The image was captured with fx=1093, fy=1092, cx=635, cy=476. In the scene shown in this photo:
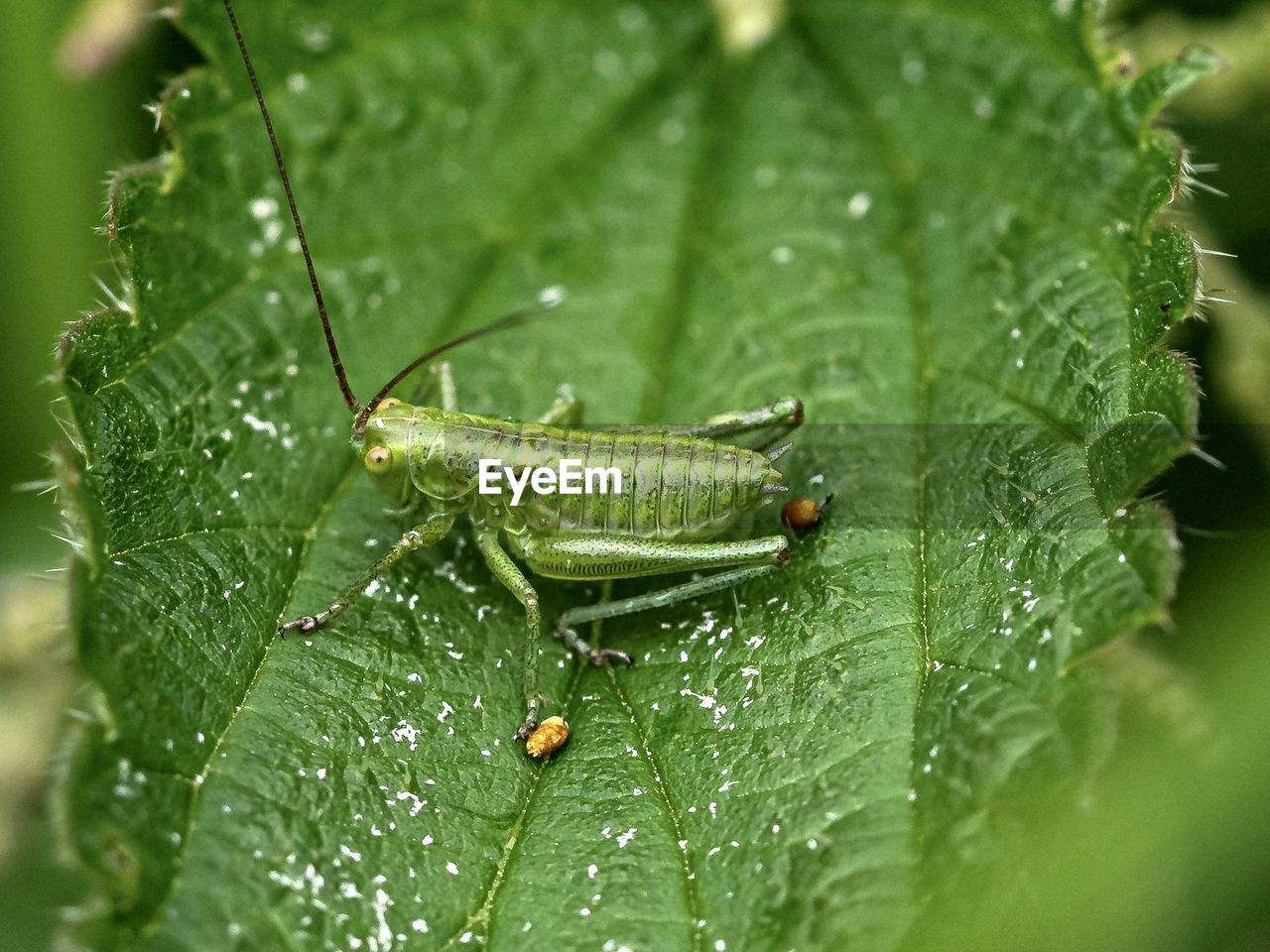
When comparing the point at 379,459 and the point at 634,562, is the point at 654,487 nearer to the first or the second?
the point at 634,562

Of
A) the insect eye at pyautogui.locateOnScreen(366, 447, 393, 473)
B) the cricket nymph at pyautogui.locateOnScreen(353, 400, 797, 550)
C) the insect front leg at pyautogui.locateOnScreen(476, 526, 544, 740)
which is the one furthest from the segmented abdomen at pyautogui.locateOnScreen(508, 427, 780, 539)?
the insect eye at pyautogui.locateOnScreen(366, 447, 393, 473)

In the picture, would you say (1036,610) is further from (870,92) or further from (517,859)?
(870,92)

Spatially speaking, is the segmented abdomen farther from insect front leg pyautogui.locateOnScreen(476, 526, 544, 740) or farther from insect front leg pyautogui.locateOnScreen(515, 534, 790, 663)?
insect front leg pyautogui.locateOnScreen(476, 526, 544, 740)

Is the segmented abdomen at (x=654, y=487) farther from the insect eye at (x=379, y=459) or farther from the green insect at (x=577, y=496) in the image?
the insect eye at (x=379, y=459)

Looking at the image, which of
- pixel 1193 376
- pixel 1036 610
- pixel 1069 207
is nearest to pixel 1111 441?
pixel 1193 376

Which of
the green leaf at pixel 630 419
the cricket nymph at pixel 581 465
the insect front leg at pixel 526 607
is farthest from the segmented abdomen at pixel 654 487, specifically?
the green leaf at pixel 630 419

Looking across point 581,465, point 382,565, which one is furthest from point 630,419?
point 382,565
